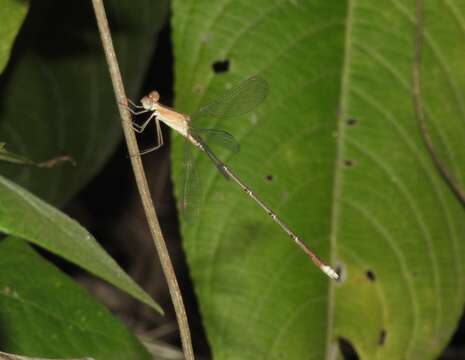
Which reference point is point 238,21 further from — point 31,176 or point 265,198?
point 31,176

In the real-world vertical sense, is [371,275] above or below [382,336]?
above

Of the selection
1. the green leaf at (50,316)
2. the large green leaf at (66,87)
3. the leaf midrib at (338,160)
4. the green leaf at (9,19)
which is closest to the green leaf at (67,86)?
the large green leaf at (66,87)

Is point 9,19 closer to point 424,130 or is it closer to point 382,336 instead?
point 424,130

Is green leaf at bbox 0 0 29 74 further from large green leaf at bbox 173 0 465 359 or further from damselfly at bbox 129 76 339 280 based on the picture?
large green leaf at bbox 173 0 465 359

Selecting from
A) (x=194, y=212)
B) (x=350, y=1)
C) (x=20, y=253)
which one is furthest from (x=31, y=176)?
(x=350, y=1)

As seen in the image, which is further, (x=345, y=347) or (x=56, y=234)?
(x=345, y=347)

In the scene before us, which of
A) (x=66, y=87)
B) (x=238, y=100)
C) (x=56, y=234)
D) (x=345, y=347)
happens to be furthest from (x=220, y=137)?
(x=345, y=347)

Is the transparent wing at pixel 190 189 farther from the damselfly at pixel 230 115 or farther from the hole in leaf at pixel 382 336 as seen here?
the hole in leaf at pixel 382 336

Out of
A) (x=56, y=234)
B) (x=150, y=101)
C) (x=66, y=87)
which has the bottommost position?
(x=56, y=234)
